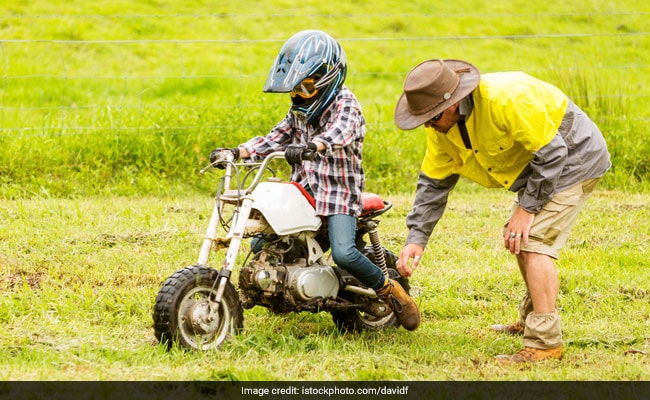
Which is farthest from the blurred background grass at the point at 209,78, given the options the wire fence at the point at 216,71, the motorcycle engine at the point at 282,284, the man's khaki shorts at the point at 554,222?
the man's khaki shorts at the point at 554,222

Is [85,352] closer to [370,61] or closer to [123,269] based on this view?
[123,269]

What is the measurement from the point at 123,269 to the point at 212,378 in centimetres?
260

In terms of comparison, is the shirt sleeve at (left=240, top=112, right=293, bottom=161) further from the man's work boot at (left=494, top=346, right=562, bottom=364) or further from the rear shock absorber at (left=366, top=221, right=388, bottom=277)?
the man's work boot at (left=494, top=346, right=562, bottom=364)

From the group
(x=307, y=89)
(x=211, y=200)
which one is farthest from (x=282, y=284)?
(x=211, y=200)

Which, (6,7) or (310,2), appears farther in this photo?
(310,2)

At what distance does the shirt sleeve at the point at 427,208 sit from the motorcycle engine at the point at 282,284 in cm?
58

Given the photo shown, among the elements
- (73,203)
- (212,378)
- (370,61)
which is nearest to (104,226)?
(73,203)

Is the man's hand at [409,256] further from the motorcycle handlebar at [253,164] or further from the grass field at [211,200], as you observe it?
the motorcycle handlebar at [253,164]

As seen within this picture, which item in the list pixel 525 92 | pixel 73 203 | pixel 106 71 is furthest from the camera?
pixel 106 71

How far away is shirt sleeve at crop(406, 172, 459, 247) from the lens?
18.8 ft

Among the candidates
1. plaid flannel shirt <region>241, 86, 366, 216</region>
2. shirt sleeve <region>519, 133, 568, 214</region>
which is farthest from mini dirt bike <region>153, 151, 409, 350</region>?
shirt sleeve <region>519, 133, 568, 214</region>

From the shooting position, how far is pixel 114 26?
15266 mm

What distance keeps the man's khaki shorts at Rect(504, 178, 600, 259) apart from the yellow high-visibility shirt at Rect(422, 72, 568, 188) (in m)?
0.27

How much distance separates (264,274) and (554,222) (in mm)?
1631
